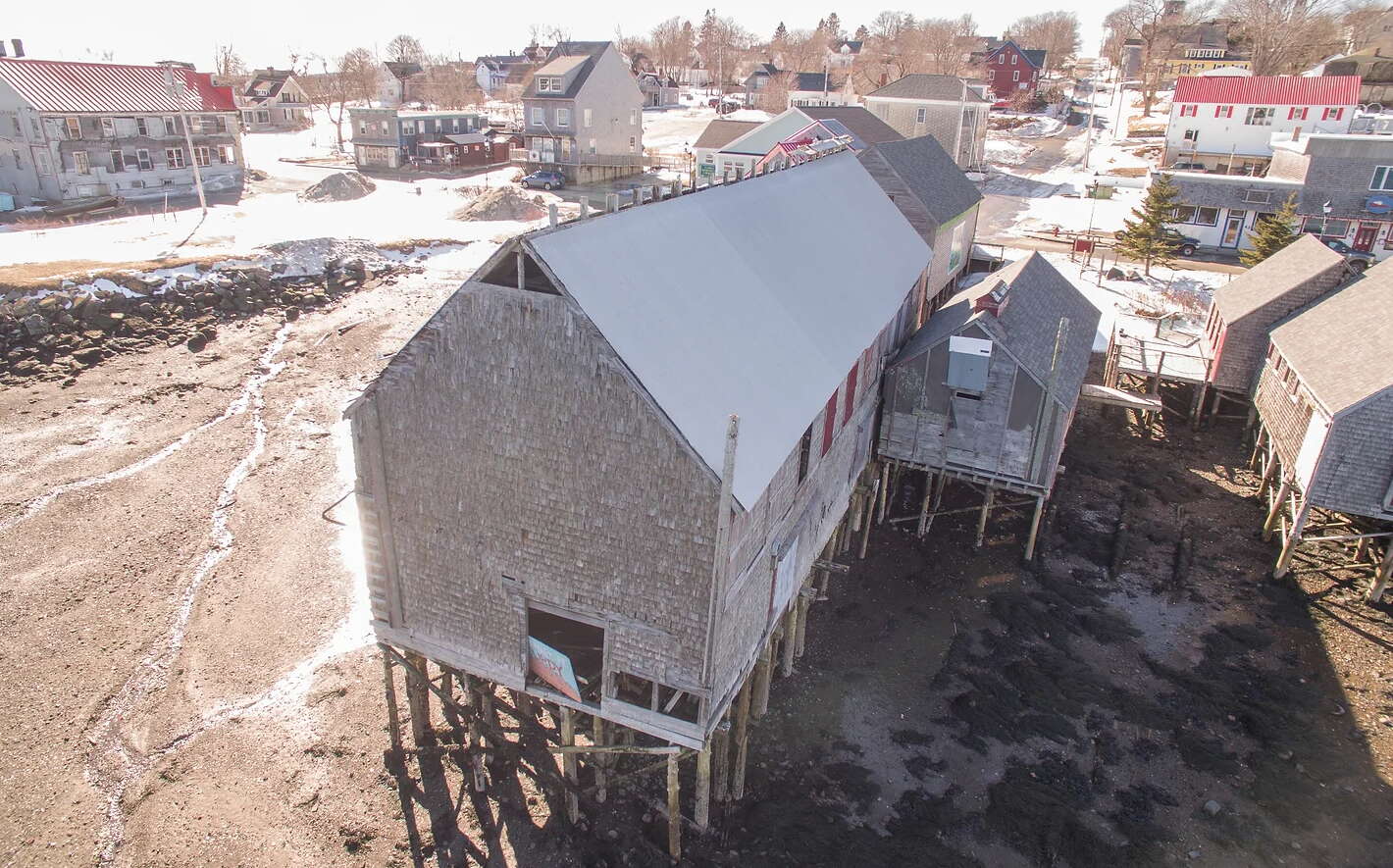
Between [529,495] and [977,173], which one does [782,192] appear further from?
[977,173]

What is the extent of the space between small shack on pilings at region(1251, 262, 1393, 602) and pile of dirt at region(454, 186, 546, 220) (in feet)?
138

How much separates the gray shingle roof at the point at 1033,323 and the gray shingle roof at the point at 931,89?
45988 mm

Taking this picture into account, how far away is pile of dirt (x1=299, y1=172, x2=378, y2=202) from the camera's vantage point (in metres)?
55.8

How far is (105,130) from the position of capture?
169 feet

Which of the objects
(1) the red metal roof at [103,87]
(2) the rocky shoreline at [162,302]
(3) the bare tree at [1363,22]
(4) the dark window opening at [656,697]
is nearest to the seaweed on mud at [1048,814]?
(4) the dark window opening at [656,697]

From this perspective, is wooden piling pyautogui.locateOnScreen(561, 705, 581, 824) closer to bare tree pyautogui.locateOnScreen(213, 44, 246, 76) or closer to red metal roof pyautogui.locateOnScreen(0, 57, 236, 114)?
red metal roof pyautogui.locateOnScreen(0, 57, 236, 114)

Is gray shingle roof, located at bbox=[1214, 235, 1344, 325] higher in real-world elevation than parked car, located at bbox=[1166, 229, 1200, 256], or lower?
higher

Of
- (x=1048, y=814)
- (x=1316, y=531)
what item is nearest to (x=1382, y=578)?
(x=1316, y=531)

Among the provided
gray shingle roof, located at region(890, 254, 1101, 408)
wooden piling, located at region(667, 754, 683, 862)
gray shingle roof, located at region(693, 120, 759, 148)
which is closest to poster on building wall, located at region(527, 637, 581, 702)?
wooden piling, located at region(667, 754, 683, 862)

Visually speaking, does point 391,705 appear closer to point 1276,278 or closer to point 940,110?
point 1276,278

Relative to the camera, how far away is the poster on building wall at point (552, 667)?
13.5 meters

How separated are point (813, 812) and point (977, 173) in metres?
66.9

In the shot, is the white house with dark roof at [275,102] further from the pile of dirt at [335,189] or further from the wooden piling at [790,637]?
the wooden piling at [790,637]

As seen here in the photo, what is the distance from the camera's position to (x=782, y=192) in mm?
22062
